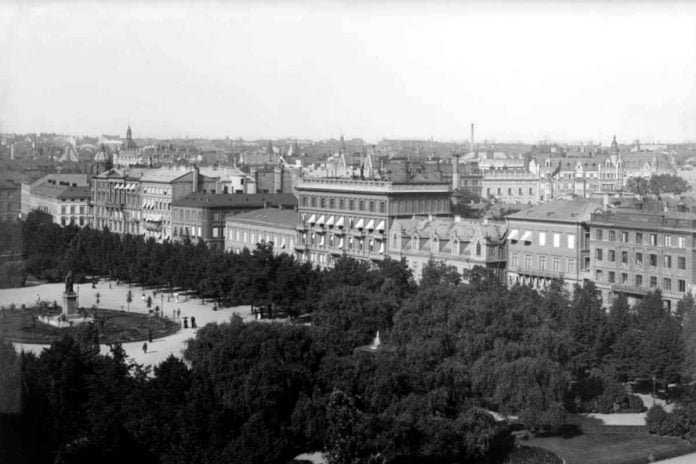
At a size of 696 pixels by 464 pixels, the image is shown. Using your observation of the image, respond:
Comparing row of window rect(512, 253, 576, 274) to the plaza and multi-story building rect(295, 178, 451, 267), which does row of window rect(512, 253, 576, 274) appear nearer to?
multi-story building rect(295, 178, 451, 267)

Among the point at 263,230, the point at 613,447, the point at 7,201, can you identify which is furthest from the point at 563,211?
the point at 7,201

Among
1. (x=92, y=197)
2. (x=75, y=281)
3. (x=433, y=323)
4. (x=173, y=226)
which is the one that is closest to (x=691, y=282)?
(x=433, y=323)

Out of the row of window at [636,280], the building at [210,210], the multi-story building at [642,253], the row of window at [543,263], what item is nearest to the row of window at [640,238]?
the multi-story building at [642,253]

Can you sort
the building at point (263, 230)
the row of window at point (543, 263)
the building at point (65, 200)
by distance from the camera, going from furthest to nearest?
the building at point (65, 200) → the building at point (263, 230) → the row of window at point (543, 263)

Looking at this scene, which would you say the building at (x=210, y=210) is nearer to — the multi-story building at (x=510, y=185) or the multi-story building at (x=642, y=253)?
the multi-story building at (x=510, y=185)

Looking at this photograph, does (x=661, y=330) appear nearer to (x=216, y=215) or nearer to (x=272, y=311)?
(x=272, y=311)

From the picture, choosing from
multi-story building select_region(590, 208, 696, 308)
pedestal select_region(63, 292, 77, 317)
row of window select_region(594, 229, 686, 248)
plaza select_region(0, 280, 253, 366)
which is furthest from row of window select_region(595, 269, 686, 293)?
pedestal select_region(63, 292, 77, 317)

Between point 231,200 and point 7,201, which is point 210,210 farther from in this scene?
point 7,201
